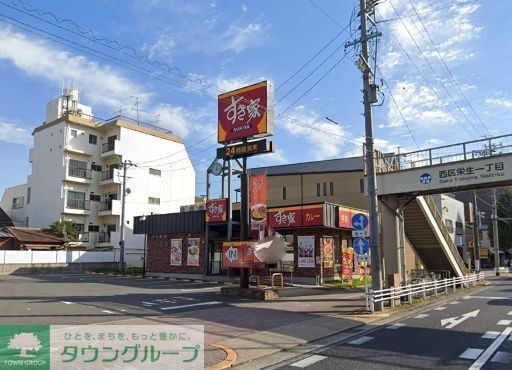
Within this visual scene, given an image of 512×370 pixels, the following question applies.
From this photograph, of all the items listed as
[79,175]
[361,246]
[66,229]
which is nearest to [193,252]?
[66,229]

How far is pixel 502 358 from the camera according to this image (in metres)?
8.44

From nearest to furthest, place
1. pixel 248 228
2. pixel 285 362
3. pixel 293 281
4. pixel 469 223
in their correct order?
pixel 285 362
pixel 248 228
pixel 293 281
pixel 469 223

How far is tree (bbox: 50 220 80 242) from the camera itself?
145ft

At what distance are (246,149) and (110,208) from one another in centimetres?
3180

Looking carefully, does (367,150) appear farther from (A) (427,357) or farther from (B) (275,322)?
(A) (427,357)

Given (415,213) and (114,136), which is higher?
(114,136)

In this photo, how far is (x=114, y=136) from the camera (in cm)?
5034

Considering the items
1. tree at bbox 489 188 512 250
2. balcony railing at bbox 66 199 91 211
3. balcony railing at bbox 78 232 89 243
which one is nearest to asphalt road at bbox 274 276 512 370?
balcony railing at bbox 78 232 89 243

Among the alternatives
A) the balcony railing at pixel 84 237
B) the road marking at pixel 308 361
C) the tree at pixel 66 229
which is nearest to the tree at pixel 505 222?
the balcony railing at pixel 84 237

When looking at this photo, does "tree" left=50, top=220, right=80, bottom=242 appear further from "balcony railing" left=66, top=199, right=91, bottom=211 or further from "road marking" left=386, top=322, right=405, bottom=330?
"road marking" left=386, top=322, right=405, bottom=330

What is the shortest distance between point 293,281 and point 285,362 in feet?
63.0

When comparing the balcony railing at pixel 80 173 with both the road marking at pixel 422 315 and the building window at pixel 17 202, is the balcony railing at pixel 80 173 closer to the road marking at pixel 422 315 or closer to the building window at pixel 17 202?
the building window at pixel 17 202

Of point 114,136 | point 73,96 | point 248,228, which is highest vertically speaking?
point 73,96

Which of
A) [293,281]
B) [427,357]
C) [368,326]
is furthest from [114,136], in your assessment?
[427,357]
